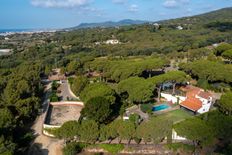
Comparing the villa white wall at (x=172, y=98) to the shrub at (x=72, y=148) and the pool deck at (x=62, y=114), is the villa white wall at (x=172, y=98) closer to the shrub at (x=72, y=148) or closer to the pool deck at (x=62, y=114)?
the pool deck at (x=62, y=114)

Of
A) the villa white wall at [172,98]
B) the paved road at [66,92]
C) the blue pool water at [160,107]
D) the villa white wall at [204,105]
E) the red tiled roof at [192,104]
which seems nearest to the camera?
the red tiled roof at [192,104]

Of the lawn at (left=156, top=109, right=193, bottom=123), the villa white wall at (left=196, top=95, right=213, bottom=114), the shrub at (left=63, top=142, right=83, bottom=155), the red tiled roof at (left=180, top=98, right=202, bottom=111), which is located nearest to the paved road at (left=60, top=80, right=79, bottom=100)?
the lawn at (left=156, top=109, right=193, bottom=123)

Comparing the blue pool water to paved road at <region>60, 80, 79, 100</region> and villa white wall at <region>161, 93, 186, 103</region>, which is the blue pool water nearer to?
villa white wall at <region>161, 93, 186, 103</region>

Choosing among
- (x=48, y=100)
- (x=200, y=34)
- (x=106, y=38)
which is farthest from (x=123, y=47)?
(x=48, y=100)

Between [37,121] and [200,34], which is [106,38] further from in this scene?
[37,121]

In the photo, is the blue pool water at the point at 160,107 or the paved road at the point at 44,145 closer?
the paved road at the point at 44,145

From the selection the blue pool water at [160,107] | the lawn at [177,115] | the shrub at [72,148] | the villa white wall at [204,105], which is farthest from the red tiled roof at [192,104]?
→ the shrub at [72,148]

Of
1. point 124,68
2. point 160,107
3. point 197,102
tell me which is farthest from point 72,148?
point 124,68
